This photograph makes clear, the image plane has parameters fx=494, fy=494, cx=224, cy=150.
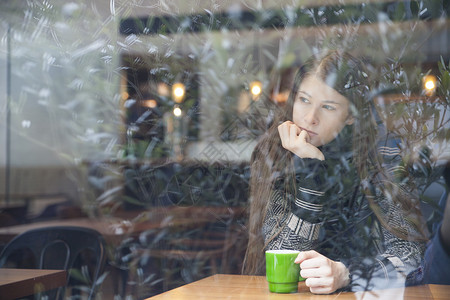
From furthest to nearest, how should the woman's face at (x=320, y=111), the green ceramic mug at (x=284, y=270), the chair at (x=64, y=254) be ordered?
the chair at (x=64, y=254), the woman's face at (x=320, y=111), the green ceramic mug at (x=284, y=270)

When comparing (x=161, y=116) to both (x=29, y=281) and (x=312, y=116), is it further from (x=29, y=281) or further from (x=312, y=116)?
(x=29, y=281)

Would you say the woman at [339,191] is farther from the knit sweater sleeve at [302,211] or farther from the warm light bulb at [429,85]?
the warm light bulb at [429,85]

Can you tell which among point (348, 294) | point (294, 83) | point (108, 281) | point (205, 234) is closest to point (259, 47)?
point (294, 83)

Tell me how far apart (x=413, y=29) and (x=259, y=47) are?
1.06 feet

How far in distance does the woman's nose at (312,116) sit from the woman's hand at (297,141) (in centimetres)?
3

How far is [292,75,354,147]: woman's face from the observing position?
1.03 m

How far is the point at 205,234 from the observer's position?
1169mm

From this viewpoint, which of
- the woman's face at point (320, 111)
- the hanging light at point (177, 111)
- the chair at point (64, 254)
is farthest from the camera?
the chair at point (64, 254)

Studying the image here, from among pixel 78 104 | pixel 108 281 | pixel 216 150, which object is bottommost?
pixel 108 281

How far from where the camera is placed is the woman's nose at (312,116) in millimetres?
1036

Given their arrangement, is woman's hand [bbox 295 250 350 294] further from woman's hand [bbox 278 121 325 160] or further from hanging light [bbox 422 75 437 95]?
hanging light [bbox 422 75 437 95]

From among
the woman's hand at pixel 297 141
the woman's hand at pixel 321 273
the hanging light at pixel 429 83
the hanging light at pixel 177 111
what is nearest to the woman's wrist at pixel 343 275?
the woman's hand at pixel 321 273

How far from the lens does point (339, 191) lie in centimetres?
105

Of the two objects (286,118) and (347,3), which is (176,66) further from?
(347,3)
